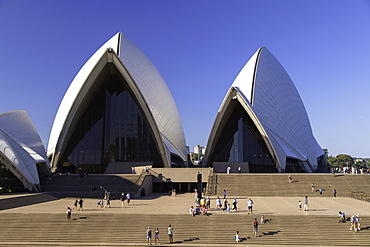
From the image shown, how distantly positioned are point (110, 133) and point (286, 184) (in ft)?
55.2

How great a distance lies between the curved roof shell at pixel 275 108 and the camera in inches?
1214

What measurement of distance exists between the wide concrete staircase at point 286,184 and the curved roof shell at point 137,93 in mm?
8177

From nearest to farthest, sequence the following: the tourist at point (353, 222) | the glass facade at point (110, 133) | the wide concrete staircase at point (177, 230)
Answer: the wide concrete staircase at point (177, 230), the tourist at point (353, 222), the glass facade at point (110, 133)

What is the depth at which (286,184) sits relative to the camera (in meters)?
23.9

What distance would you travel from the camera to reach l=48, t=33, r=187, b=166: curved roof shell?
28.8 metres

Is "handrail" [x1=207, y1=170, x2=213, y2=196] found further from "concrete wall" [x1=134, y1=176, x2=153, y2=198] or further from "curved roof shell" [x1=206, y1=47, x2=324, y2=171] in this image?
"curved roof shell" [x1=206, y1=47, x2=324, y2=171]

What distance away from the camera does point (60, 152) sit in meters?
30.3

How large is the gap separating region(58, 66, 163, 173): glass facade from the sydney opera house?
0.09 meters

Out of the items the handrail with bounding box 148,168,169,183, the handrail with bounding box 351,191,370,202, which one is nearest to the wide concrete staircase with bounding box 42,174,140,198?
the handrail with bounding box 148,168,169,183

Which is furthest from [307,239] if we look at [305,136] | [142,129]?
[305,136]

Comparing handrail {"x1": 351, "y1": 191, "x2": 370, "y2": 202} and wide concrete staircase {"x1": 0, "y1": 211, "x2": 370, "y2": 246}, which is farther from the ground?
handrail {"x1": 351, "y1": 191, "x2": 370, "y2": 202}

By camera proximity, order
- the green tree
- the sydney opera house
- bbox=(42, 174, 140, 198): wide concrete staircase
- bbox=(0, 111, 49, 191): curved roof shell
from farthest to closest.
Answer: the green tree < the sydney opera house < bbox=(42, 174, 140, 198): wide concrete staircase < bbox=(0, 111, 49, 191): curved roof shell

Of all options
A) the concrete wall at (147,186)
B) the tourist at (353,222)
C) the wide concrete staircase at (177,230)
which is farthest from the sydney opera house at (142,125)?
the tourist at (353,222)

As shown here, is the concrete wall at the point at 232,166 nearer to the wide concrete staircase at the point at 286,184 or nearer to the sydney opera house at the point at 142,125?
the sydney opera house at the point at 142,125
